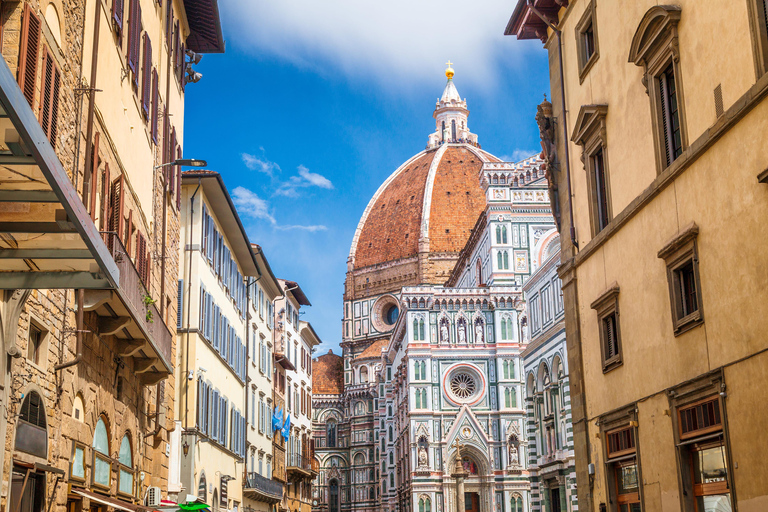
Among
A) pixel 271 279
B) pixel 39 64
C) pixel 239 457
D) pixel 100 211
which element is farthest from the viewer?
pixel 271 279

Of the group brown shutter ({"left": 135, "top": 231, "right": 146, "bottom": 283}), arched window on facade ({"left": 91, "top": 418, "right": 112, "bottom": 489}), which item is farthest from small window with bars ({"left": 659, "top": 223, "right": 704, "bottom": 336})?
brown shutter ({"left": 135, "top": 231, "right": 146, "bottom": 283})

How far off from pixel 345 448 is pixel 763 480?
363 ft

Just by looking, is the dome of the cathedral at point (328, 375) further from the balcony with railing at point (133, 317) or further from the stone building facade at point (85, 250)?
the balcony with railing at point (133, 317)

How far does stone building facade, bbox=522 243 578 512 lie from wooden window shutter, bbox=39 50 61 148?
30.8m

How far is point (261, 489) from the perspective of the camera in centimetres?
4103

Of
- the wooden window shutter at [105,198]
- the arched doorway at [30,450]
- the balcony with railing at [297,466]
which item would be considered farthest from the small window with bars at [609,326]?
the balcony with railing at [297,466]

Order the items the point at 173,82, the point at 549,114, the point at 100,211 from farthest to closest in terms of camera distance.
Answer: the point at 173,82 < the point at 549,114 < the point at 100,211

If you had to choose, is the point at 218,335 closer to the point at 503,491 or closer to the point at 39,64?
the point at 39,64

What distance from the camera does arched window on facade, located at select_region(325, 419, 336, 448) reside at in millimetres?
122000

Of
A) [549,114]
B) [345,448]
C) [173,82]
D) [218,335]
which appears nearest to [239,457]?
[218,335]

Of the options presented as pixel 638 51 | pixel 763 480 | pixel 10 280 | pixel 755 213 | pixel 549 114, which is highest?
pixel 549 114

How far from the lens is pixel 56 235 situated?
10195mm

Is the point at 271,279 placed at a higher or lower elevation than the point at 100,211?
higher

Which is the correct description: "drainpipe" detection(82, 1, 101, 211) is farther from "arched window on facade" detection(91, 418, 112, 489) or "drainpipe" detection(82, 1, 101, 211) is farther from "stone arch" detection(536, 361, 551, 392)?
"stone arch" detection(536, 361, 551, 392)
